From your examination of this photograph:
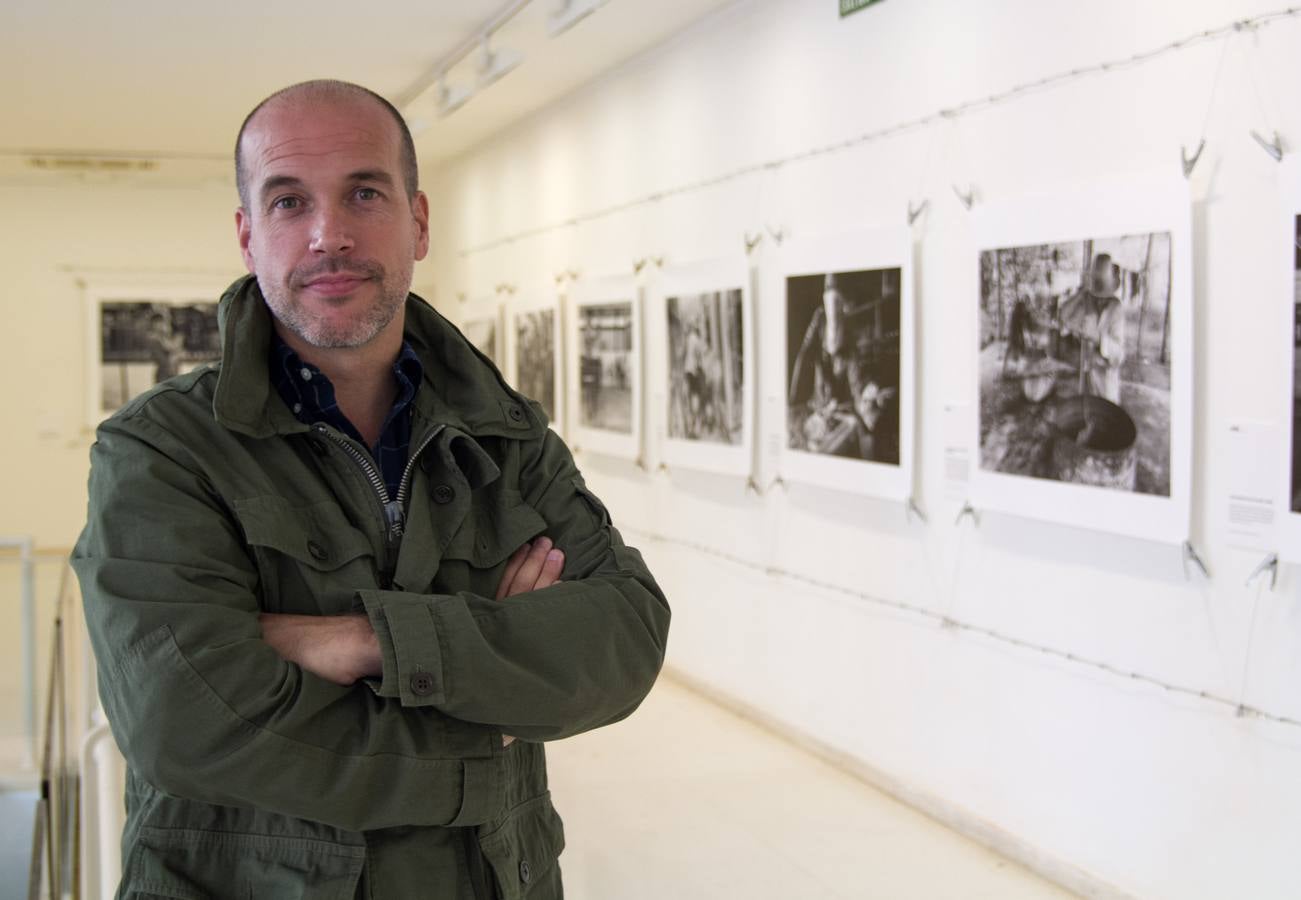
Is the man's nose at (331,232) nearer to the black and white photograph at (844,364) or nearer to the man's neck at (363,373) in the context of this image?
the man's neck at (363,373)

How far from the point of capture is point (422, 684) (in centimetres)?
191

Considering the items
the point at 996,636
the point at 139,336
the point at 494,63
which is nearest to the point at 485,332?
the point at 494,63

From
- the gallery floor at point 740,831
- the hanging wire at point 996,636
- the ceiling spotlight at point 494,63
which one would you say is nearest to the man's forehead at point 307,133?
the hanging wire at point 996,636

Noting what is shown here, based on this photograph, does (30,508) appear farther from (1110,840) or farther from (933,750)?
(1110,840)

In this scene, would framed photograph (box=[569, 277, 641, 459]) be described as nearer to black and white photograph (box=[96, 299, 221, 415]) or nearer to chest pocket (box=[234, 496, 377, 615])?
chest pocket (box=[234, 496, 377, 615])

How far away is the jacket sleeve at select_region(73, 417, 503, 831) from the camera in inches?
71.5

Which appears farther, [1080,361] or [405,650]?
[1080,361]

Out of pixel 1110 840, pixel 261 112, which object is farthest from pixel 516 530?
pixel 1110 840

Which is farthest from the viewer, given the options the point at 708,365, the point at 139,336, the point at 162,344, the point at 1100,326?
the point at 162,344

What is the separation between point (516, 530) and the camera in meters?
2.21

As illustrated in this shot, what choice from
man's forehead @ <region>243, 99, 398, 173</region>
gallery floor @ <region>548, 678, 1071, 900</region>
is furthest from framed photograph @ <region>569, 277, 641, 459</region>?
man's forehead @ <region>243, 99, 398, 173</region>

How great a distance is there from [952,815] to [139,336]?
1152 centimetres

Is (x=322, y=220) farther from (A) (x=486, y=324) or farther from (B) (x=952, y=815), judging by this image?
(A) (x=486, y=324)

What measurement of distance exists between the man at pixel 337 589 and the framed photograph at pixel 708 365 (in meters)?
4.63
